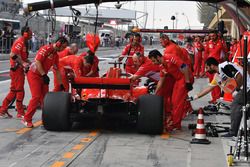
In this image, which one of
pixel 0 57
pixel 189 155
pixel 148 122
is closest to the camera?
pixel 189 155

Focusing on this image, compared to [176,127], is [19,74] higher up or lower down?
higher up

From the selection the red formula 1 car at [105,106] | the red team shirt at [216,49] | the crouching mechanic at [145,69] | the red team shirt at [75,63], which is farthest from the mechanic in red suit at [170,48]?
the red team shirt at [216,49]

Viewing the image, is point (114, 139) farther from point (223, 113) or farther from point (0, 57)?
point (0, 57)

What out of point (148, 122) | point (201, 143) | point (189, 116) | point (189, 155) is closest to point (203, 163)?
point (189, 155)

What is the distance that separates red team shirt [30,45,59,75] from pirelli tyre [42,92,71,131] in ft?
2.83

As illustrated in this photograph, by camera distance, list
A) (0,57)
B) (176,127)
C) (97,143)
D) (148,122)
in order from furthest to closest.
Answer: (0,57) → (176,127) → (148,122) → (97,143)

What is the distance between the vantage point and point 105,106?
10469 mm

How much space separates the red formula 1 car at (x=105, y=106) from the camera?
10.1m

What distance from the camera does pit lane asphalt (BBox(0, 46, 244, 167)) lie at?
7.97 metres

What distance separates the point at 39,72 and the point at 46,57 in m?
0.33

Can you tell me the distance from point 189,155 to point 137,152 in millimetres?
745

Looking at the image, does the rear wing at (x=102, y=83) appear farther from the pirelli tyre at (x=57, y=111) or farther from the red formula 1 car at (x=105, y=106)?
the pirelli tyre at (x=57, y=111)

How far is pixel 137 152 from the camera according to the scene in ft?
28.6

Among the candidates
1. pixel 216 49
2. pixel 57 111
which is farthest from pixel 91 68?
pixel 216 49
